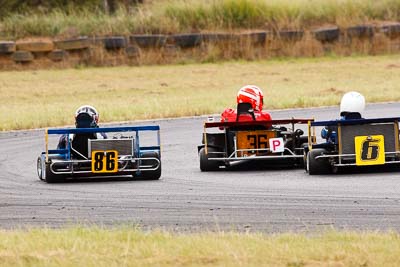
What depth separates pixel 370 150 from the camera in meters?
13.8

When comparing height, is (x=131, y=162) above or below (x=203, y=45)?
below

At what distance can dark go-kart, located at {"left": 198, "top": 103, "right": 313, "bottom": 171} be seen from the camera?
48.3 feet

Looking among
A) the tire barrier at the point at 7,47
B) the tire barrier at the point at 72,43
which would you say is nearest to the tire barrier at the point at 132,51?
the tire barrier at the point at 72,43

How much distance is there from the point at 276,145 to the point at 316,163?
2.36ft

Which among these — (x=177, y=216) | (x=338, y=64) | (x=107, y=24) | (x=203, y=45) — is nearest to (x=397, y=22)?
(x=338, y=64)

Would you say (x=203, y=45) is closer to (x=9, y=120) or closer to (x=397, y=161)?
(x=9, y=120)

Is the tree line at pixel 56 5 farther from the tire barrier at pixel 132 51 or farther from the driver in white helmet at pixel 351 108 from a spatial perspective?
the driver in white helmet at pixel 351 108

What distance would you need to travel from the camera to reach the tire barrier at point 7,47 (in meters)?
33.4

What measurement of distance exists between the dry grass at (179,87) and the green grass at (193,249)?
1339 cm

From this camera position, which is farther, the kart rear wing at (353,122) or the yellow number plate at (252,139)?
the yellow number plate at (252,139)

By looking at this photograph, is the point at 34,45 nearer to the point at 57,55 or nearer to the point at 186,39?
the point at 57,55

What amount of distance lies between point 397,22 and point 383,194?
2459cm

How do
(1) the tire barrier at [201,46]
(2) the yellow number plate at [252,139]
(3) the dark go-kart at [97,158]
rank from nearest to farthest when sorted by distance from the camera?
(3) the dark go-kart at [97,158] → (2) the yellow number plate at [252,139] → (1) the tire barrier at [201,46]

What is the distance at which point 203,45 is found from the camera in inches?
1372
